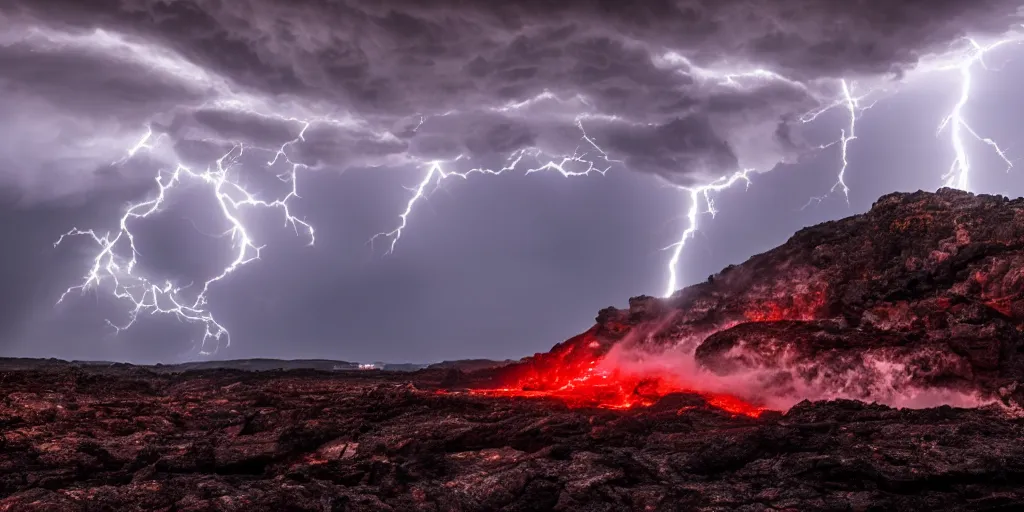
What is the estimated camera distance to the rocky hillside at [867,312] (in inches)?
802

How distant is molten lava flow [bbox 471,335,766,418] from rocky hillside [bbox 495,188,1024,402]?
0.28 metres

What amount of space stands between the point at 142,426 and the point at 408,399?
7.15 m

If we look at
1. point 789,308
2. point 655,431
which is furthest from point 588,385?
point 655,431

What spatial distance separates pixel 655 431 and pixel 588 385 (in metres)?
14.4

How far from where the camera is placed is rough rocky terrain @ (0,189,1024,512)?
37.2ft

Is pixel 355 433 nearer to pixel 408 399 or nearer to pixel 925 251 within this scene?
pixel 408 399

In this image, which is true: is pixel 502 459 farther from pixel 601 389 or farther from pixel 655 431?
Answer: pixel 601 389

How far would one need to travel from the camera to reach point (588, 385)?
30172 mm

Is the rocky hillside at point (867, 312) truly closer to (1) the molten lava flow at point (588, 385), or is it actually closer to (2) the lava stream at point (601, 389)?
(1) the molten lava flow at point (588, 385)

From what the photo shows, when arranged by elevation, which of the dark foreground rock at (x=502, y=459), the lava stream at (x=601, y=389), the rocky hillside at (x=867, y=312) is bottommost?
the dark foreground rock at (x=502, y=459)

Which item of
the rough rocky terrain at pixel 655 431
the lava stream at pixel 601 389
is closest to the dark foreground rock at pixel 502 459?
the rough rocky terrain at pixel 655 431

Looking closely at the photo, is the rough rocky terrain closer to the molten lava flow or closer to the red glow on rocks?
the molten lava flow

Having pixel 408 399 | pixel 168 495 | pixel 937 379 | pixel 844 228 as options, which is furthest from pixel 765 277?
pixel 168 495

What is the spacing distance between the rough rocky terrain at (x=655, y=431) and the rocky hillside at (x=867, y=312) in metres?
0.10
